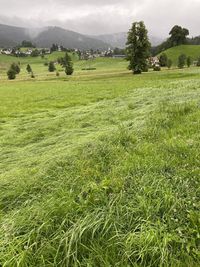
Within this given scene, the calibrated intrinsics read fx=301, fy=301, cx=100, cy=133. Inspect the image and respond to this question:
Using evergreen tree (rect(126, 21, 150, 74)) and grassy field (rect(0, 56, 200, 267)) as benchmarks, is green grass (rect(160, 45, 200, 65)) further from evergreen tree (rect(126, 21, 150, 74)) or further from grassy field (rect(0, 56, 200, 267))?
grassy field (rect(0, 56, 200, 267))

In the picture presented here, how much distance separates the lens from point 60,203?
513 cm

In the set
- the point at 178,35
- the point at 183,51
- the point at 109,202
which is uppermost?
the point at 109,202

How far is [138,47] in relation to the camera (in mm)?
64125

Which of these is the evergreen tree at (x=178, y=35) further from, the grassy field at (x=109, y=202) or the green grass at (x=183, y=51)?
the grassy field at (x=109, y=202)

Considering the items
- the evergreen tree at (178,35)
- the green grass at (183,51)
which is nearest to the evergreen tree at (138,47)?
the green grass at (183,51)

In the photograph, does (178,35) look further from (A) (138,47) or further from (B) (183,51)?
(A) (138,47)

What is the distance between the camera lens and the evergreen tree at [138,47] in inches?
2512

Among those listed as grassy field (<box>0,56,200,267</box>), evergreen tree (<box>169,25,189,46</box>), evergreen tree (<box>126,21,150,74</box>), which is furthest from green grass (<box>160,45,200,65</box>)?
grassy field (<box>0,56,200,267</box>)

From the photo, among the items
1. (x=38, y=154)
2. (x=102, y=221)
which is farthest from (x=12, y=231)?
(x=38, y=154)

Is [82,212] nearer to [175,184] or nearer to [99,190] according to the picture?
[99,190]

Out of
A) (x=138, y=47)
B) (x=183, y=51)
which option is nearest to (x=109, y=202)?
(x=138, y=47)

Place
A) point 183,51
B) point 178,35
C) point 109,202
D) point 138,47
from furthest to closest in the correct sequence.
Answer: point 178,35, point 183,51, point 138,47, point 109,202

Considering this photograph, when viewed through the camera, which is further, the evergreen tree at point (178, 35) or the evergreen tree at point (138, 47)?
the evergreen tree at point (178, 35)

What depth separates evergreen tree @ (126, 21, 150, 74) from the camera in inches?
2512
